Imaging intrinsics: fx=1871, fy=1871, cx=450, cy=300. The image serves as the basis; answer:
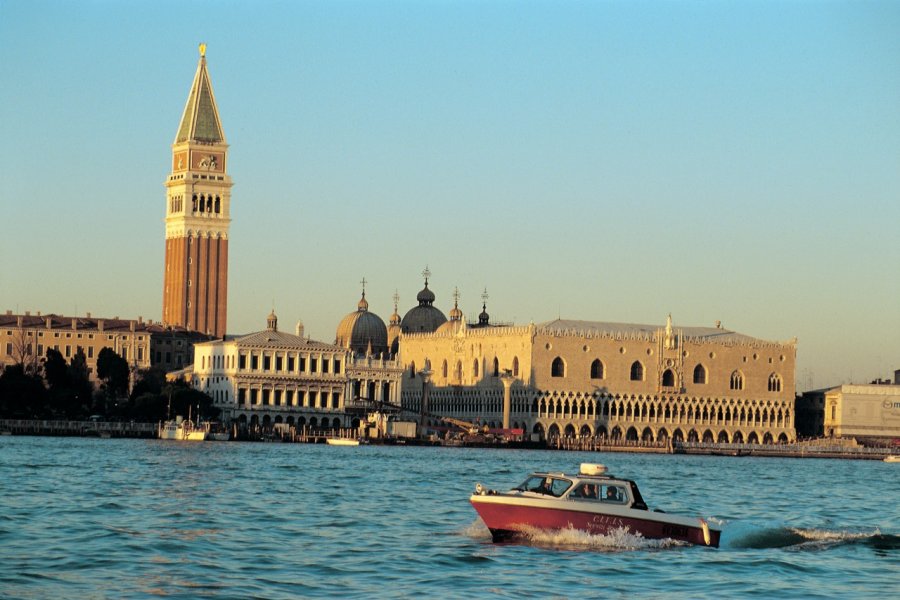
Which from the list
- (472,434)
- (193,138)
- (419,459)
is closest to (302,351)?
(472,434)

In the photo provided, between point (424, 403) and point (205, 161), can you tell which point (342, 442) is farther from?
point (205, 161)

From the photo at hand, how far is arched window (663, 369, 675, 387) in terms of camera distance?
488ft

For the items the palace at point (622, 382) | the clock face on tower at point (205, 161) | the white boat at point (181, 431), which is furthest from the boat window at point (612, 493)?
the clock face on tower at point (205, 161)

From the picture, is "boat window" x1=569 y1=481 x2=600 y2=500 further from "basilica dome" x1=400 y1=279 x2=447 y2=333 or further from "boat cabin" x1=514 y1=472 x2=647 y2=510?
"basilica dome" x1=400 y1=279 x2=447 y2=333

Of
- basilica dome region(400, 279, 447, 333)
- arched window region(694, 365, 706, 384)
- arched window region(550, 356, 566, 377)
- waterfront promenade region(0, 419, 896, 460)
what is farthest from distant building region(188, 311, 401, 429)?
basilica dome region(400, 279, 447, 333)

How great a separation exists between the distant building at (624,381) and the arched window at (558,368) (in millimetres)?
77

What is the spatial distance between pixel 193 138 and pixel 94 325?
2072cm

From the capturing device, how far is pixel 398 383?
149000 millimetres

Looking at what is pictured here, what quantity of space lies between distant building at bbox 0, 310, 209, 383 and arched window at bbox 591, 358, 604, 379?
121 ft

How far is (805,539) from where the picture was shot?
139 feet

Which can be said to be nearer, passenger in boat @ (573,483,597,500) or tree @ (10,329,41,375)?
passenger in boat @ (573,483,597,500)

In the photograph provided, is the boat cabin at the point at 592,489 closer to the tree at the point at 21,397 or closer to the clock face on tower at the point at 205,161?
the tree at the point at 21,397

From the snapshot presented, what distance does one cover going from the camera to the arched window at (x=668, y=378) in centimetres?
14862

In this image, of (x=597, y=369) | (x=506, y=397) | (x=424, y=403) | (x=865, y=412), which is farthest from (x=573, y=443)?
(x=865, y=412)
